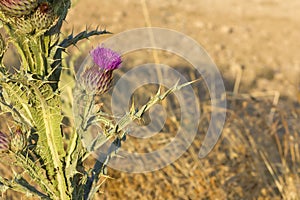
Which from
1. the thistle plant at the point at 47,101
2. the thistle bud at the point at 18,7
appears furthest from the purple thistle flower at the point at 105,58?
the thistle bud at the point at 18,7

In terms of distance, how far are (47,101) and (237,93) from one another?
2.84 metres

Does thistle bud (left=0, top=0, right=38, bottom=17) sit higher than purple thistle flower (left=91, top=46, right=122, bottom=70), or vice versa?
thistle bud (left=0, top=0, right=38, bottom=17)

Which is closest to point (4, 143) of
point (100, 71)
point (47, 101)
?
point (47, 101)

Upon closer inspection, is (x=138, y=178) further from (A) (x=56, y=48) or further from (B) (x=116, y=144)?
(A) (x=56, y=48)

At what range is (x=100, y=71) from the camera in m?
1.80

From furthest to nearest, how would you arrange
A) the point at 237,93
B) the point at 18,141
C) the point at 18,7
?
the point at 237,93 < the point at 18,141 < the point at 18,7

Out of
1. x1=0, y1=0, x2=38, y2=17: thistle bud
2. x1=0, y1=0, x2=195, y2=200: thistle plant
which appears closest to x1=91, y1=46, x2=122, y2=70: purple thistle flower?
x1=0, y1=0, x2=195, y2=200: thistle plant

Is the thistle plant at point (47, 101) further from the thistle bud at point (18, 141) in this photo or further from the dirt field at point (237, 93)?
the dirt field at point (237, 93)

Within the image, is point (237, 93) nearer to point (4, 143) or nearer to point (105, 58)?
point (105, 58)

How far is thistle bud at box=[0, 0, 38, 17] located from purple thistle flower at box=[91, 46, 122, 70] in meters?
0.29

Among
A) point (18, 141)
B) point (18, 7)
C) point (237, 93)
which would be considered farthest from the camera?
point (237, 93)

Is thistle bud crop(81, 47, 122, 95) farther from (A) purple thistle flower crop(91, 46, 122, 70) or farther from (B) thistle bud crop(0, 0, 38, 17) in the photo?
(B) thistle bud crop(0, 0, 38, 17)

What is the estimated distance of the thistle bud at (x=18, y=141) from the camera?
5.62 ft

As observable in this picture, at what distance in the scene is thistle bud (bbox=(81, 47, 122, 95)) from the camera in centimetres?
178
